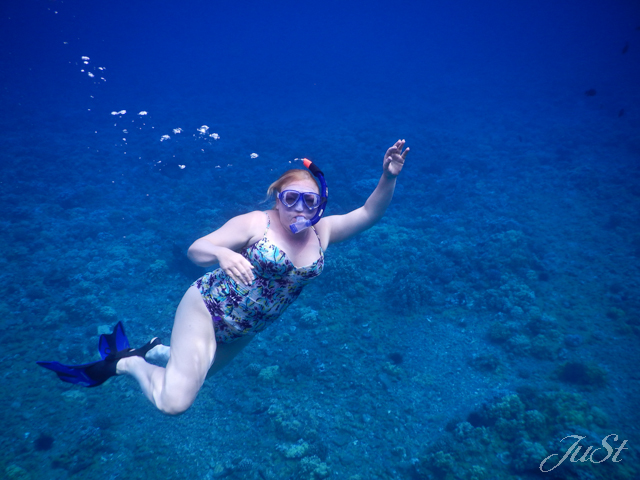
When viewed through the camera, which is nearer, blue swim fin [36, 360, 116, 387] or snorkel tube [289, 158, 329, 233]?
snorkel tube [289, 158, 329, 233]

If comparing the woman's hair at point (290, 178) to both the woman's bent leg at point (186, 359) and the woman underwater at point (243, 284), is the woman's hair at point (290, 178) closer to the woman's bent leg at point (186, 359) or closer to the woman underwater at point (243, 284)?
the woman underwater at point (243, 284)

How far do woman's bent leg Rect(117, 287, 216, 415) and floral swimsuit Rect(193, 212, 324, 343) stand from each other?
0.10 m

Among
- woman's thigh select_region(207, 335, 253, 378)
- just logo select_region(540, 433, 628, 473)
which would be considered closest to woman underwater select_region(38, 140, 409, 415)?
woman's thigh select_region(207, 335, 253, 378)

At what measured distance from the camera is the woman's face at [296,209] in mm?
2592

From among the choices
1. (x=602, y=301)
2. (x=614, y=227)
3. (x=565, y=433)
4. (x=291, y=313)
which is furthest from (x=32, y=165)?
(x=614, y=227)

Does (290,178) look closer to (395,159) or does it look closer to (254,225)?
(254,225)

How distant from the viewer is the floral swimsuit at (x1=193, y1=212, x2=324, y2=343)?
2445 mm

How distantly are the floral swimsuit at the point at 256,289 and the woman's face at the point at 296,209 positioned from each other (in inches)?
5.9

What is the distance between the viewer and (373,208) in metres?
3.24

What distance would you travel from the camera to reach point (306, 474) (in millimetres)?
4672

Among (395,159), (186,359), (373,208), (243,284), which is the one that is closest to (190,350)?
(186,359)

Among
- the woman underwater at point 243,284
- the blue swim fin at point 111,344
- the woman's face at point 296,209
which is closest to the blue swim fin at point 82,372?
the blue swim fin at point 111,344

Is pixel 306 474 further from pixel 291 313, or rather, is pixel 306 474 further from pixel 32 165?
pixel 32 165

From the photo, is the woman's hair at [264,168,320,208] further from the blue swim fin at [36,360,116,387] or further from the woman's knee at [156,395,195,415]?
the blue swim fin at [36,360,116,387]
